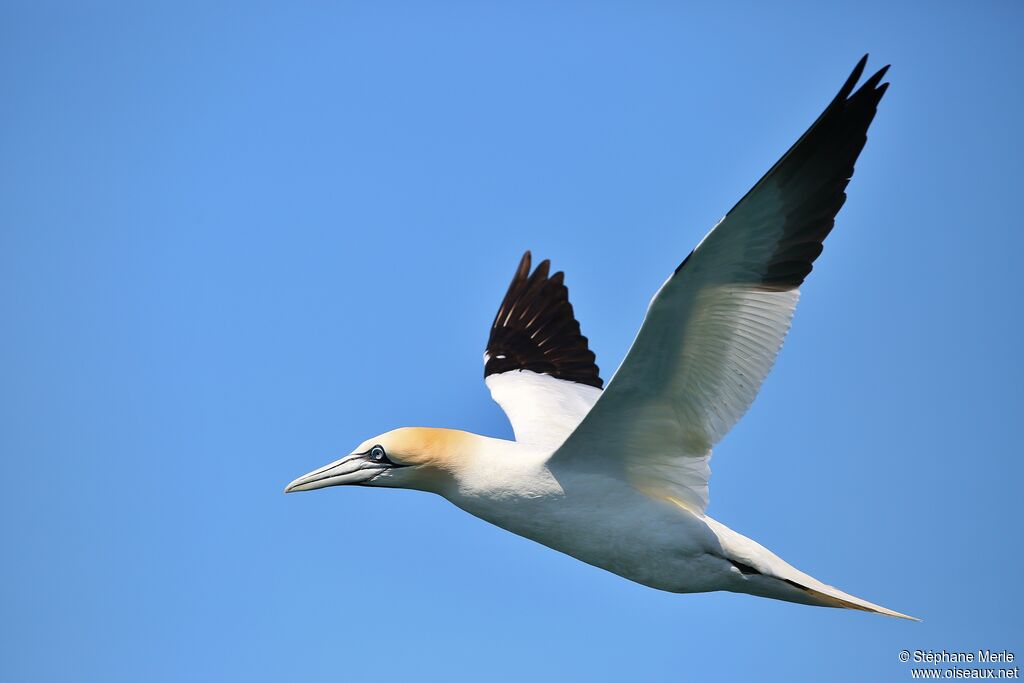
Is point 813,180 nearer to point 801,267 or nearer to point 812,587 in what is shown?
point 801,267

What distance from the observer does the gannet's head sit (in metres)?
8.29

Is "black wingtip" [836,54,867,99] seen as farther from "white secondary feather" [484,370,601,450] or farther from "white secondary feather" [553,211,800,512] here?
"white secondary feather" [484,370,601,450]

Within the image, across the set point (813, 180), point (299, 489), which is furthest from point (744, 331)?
point (299, 489)

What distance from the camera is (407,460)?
8.35 metres

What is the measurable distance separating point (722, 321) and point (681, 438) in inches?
39.2

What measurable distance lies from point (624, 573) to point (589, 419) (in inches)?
48.9

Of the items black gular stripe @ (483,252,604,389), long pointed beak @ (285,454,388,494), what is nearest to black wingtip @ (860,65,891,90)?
long pointed beak @ (285,454,388,494)

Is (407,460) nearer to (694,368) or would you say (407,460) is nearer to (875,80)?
(694,368)

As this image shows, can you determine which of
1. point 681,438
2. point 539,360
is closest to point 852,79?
point 681,438

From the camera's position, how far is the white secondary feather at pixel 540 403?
990 cm

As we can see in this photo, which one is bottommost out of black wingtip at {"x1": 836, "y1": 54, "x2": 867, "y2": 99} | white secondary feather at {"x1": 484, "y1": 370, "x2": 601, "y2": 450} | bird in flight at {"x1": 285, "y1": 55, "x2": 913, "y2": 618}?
bird in flight at {"x1": 285, "y1": 55, "x2": 913, "y2": 618}

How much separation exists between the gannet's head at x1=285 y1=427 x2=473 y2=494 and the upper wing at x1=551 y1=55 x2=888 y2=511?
81 centimetres

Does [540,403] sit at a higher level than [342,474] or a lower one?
higher

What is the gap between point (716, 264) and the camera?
274 inches
